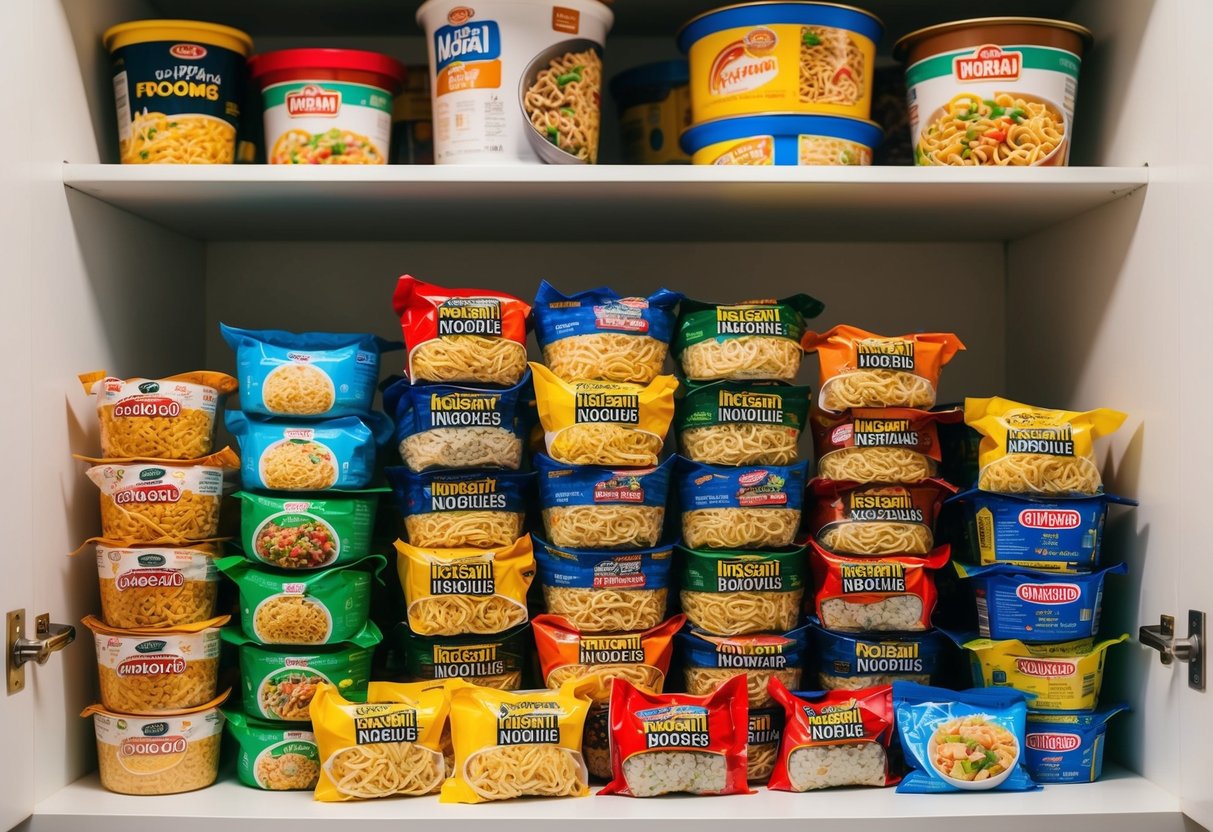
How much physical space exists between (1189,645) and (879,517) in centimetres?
39

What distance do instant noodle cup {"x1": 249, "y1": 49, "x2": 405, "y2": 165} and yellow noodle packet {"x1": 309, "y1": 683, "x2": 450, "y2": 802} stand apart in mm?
690

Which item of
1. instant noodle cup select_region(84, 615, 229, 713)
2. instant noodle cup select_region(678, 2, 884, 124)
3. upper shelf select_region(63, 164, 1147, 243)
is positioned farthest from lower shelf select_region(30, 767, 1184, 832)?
instant noodle cup select_region(678, 2, 884, 124)

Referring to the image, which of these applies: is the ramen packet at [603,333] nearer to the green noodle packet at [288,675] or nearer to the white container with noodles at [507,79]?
the white container with noodles at [507,79]

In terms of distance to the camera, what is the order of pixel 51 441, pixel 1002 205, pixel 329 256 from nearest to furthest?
pixel 51 441
pixel 1002 205
pixel 329 256

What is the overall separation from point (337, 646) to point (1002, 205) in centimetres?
108

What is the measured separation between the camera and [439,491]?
1.46 metres

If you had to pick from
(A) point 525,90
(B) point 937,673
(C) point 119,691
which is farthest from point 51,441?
(B) point 937,673

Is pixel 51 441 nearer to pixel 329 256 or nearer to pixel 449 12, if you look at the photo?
pixel 329 256

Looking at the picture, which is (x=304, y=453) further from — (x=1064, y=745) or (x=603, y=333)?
(x=1064, y=745)

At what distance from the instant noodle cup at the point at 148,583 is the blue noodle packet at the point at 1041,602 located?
100 cm

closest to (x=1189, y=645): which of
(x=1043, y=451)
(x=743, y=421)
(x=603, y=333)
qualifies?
(x=1043, y=451)

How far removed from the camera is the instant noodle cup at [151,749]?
1.38m

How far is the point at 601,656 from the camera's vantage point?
1.44 metres

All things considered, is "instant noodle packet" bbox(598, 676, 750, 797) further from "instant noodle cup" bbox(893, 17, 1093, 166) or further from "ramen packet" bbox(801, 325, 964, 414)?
"instant noodle cup" bbox(893, 17, 1093, 166)
